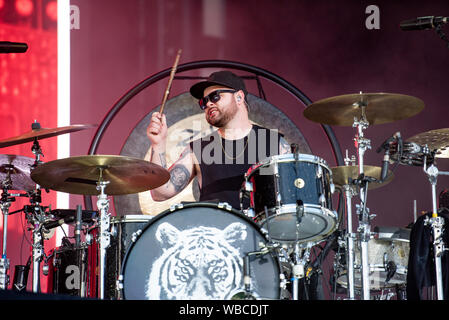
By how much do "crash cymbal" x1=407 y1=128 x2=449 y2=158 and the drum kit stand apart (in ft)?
0.04

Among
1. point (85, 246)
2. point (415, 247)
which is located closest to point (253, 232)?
point (415, 247)

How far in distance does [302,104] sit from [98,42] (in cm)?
196

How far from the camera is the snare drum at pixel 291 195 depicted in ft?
13.4

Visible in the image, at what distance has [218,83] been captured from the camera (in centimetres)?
543

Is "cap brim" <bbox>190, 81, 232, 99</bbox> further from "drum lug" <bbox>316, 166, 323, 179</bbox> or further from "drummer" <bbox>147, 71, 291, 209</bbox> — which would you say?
"drum lug" <bbox>316, 166, 323, 179</bbox>

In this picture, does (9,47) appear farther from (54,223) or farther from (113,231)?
(54,223)

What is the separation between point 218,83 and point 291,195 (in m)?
1.62

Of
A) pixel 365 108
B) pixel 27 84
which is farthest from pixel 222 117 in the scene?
pixel 27 84

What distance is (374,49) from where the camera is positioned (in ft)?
21.0

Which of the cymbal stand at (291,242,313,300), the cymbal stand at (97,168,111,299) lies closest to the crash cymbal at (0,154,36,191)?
the cymbal stand at (97,168,111,299)

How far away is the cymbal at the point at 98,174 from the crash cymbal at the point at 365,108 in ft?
3.73

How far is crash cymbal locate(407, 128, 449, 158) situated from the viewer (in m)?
4.38
